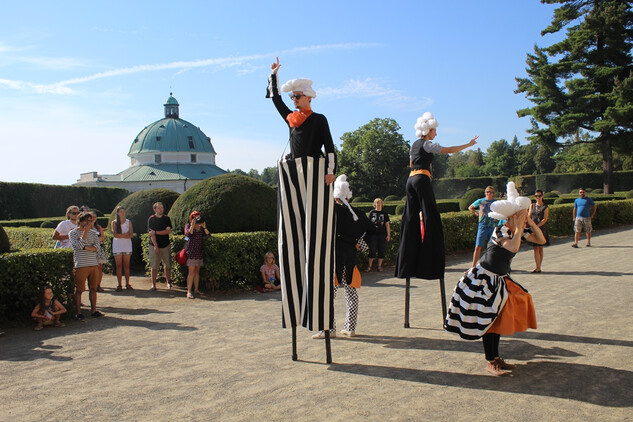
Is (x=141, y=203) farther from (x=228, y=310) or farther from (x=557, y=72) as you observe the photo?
(x=557, y=72)

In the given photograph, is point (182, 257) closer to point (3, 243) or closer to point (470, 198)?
point (3, 243)

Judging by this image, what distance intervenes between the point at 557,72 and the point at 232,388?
3839cm

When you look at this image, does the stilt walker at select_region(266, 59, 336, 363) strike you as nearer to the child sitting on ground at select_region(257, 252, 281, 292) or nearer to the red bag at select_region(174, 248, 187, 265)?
the child sitting on ground at select_region(257, 252, 281, 292)

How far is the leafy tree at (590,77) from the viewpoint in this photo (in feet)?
114

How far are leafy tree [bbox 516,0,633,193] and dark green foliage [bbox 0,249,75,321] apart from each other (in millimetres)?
34929

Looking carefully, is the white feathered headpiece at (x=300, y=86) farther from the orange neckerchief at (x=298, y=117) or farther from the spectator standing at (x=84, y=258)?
the spectator standing at (x=84, y=258)

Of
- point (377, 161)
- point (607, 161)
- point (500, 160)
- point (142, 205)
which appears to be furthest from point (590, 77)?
point (500, 160)

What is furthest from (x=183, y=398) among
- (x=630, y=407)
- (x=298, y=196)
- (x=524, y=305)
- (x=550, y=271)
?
(x=550, y=271)

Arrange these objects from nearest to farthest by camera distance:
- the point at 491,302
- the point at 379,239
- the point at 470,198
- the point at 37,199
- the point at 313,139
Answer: the point at 491,302, the point at 313,139, the point at 379,239, the point at 470,198, the point at 37,199

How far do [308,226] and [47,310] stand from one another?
4.23 meters

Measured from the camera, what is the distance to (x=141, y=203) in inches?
512

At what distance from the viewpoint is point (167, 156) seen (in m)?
81.4

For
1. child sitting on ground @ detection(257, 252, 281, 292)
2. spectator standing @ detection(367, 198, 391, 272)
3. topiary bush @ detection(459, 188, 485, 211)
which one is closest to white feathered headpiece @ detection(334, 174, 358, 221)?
child sitting on ground @ detection(257, 252, 281, 292)

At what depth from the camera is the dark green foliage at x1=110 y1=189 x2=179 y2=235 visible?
1280 centimetres
